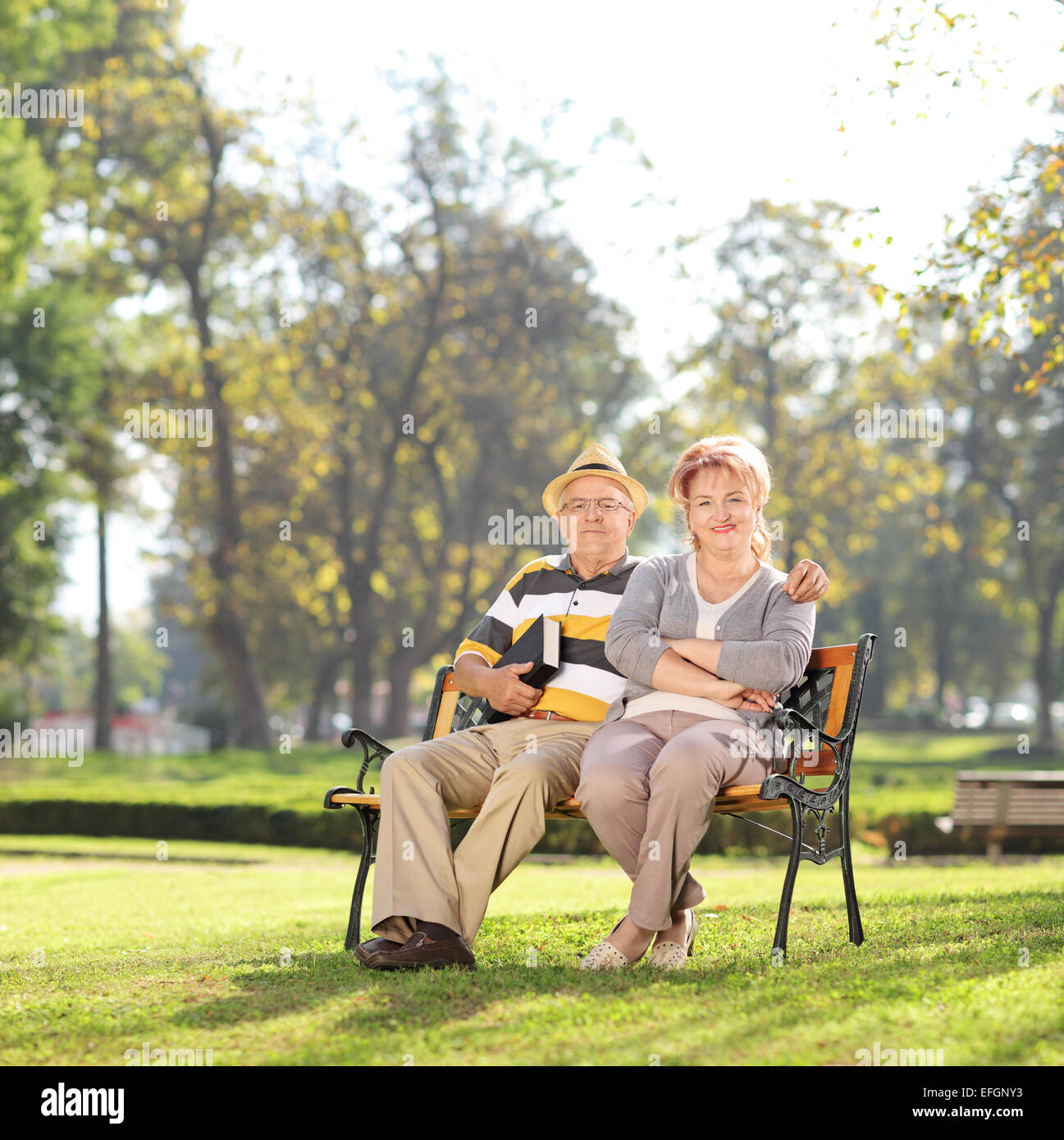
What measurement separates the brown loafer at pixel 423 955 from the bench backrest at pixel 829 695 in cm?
120

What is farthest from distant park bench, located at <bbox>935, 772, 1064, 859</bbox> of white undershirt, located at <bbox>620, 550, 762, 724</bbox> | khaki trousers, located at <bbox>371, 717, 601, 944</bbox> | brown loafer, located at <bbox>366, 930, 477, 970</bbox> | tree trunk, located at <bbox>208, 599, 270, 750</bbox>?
tree trunk, located at <bbox>208, 599, 270, 750</bbox>

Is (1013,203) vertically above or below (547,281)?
below

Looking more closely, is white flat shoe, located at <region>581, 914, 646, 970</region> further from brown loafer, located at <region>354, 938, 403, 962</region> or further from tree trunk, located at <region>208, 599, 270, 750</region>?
tree trunk, located at <region>208, 599, 270, 750</region>

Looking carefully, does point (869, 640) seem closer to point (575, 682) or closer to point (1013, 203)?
point (575, 682)

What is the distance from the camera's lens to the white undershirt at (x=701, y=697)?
442 centimetres

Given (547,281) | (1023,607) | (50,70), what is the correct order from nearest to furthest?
(50,70) → (547,281) → (1023,607)

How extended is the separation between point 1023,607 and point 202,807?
3120 cm

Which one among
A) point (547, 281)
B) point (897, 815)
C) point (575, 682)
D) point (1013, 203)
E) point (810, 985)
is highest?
point (547, 281)

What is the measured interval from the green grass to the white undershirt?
34.8 inches

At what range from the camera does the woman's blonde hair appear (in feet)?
15.0

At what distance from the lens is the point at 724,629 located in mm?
4547

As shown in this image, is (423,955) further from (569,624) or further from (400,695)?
(400,695)

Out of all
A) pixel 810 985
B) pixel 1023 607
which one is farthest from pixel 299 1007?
pixel 1023 607

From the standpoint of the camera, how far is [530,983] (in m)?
3.97
